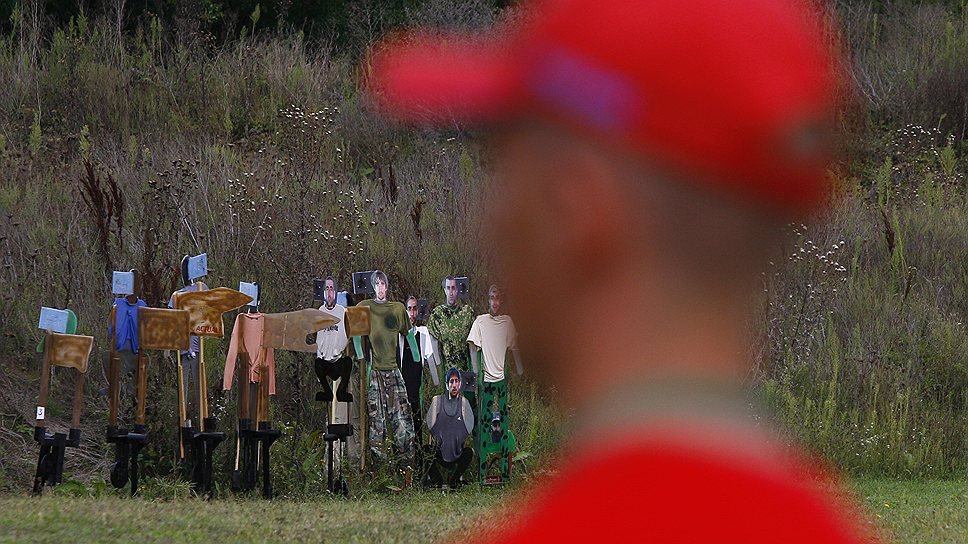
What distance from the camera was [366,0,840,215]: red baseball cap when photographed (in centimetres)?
145

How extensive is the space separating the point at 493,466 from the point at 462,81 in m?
7.85

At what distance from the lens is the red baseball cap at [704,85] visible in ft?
4.77

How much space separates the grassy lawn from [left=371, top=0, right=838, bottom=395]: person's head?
4.50 metres

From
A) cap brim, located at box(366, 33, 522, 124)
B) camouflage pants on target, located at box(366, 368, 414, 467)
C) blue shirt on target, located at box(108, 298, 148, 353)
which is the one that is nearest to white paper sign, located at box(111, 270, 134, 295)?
blue shirt on target, located at box(108, 298, 148, 353)

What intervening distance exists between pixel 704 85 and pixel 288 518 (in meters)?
5.62

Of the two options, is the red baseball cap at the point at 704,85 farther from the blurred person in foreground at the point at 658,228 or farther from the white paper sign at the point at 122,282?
the white paper sign at the point at 122,282

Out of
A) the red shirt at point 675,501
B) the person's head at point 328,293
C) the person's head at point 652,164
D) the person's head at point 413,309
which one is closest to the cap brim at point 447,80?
the person's head at point 652,164

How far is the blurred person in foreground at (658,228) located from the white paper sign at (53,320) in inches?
260

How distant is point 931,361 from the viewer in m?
11.0

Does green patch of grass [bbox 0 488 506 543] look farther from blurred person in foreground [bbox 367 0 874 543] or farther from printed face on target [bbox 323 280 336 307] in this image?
blurred person in foreground [bbox 367 0 874 543]

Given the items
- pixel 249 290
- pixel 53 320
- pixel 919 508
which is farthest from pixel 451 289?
pixel 919 508

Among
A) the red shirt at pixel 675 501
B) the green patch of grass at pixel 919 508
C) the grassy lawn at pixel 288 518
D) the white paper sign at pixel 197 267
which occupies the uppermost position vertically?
the white paper sign at pixel 197 267

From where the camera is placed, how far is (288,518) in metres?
6.74

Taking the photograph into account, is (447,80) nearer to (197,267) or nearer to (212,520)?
(212,520)
